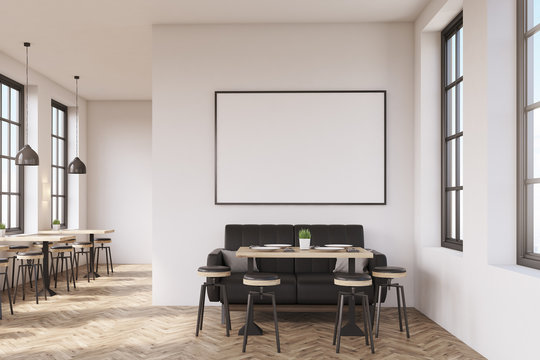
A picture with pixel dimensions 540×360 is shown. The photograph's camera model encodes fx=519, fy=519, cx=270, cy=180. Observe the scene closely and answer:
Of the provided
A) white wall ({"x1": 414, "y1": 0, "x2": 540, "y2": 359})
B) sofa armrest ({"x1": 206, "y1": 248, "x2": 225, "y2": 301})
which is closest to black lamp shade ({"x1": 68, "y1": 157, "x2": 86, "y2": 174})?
sofa armrest ({"x1": 206, "y1": 248, "x2": 225, "y2": 301})

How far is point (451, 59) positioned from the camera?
19.1 feet

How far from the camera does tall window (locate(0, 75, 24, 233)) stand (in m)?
7.93

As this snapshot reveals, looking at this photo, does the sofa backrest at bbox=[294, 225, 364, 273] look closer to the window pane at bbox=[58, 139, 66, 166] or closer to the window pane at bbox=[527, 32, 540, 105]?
the window pane at bbox=[527, 32, 540, 105]

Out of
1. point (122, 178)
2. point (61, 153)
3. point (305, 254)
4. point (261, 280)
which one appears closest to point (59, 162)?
point (61, 153)

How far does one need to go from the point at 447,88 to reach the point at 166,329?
402 centimetres

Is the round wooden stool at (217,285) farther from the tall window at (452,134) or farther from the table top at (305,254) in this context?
the tall window at (452,134)

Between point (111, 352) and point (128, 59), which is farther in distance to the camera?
point (128, 59)

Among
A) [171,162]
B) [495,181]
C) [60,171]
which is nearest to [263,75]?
[171,162]

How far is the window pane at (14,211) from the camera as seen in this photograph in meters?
8.27

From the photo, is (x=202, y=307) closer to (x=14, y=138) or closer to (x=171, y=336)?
(x=171, y=336)

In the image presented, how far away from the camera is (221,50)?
6422mm

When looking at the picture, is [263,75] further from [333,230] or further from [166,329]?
[166,329]

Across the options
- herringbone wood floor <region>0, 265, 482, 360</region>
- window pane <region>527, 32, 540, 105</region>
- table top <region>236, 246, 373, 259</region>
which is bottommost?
herringbone wood floor <region>0, 265, 482, 360</region>

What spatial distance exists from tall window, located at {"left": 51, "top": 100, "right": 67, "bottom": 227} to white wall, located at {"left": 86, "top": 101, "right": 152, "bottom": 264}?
63 cm
